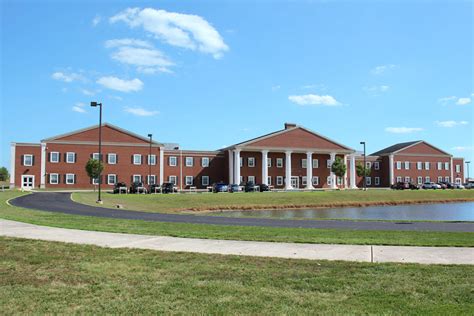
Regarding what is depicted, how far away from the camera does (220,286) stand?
6.88m

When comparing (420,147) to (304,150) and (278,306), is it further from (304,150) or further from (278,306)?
(278,306)

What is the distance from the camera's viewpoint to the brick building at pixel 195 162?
69.1 meters

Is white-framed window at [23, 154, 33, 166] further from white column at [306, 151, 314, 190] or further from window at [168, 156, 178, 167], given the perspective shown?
white column at [306, 151, 314, 190]

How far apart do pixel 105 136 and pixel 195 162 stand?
1594 cm

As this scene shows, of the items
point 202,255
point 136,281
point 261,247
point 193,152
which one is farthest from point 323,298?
point 193,152

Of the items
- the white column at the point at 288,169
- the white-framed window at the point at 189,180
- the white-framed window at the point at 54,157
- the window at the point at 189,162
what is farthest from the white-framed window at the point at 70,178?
Result: the white column at the point at 288,169

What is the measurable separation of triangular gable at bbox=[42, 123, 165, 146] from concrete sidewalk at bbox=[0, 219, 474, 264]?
6007 centimetres

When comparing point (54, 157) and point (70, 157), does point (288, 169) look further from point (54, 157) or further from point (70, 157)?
point (54, 157)

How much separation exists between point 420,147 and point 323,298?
102088 millimetres

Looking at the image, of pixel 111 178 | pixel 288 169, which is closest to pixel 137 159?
pixel 111 178

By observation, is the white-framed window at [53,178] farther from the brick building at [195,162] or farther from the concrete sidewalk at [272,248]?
the concrete sidewalk at [272,248]

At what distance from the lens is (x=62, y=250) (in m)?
10.2

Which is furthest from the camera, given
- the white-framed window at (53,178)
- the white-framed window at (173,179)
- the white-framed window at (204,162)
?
the white-framed window at (204,162)

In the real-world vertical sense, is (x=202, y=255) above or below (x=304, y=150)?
below
